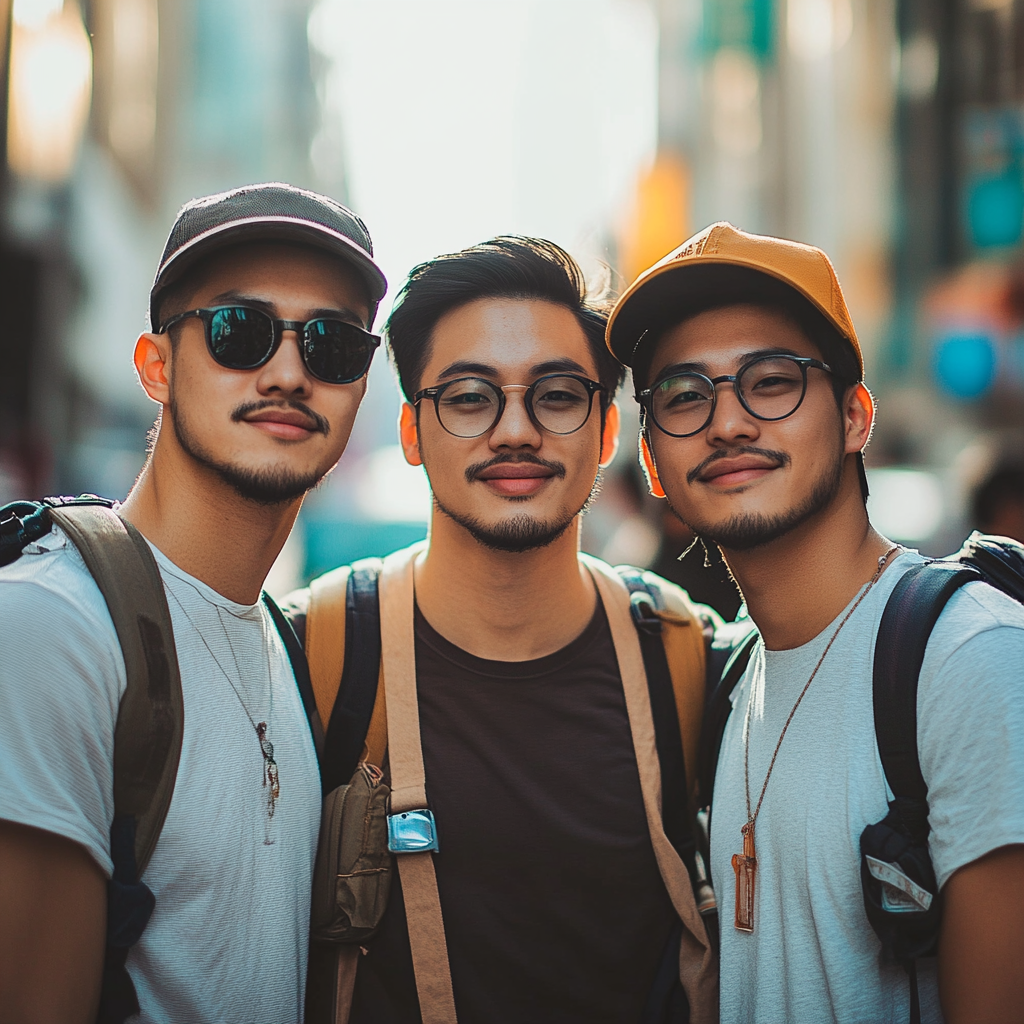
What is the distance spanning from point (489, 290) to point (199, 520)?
4.53ft

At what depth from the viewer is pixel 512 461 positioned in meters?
3.12

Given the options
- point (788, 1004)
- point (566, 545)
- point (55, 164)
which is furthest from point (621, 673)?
point (55, 164)

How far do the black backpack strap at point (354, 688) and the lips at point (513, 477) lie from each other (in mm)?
565

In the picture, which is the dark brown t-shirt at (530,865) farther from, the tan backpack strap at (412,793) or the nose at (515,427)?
the nose at (515,427)

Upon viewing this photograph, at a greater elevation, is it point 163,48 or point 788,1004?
point 163,48

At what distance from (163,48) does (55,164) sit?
12.0 meters

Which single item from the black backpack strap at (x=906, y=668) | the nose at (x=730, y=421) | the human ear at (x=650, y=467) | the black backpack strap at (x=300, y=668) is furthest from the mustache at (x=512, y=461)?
the black backpack strap at (x=906, y=668)

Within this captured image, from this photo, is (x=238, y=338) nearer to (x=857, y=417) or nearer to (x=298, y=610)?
(x=298, y=610)

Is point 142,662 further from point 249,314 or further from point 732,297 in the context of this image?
point 732,297

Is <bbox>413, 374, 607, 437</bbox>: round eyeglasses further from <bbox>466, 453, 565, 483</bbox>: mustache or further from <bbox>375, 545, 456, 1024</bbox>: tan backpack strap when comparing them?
<bbox>375, 545, 456, 1024</bbox>: tan backpack strap

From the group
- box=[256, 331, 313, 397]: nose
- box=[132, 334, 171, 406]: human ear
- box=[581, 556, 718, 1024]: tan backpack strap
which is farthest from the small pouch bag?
box=[132, 334, 171, 406]: human ear

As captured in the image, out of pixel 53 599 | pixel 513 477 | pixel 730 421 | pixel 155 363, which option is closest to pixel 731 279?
pixel 730 421

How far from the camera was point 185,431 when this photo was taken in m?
2.60

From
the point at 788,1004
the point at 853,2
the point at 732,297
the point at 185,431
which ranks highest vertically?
the point at 853,2
